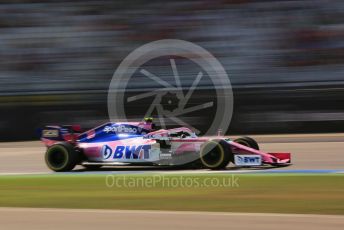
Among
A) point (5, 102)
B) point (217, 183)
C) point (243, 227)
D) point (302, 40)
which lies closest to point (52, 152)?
point (217, 183)

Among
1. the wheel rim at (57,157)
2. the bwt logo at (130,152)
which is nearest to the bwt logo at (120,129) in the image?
the bwt logo at (130,152)

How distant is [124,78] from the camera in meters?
16.8

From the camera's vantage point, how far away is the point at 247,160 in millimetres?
8617

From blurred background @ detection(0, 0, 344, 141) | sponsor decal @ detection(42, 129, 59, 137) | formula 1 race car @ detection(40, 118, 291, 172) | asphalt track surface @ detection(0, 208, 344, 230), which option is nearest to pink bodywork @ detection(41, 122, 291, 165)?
formula 1 race car @ detection(40, 118, 291, 172)

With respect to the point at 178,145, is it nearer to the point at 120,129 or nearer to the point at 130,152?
the point at 130,152

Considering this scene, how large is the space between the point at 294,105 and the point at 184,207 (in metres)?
9.24

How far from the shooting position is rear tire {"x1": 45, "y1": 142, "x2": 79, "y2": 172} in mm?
9305

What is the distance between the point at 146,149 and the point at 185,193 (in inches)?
96.1

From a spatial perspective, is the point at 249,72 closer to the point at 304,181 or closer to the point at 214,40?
the point at 214,40

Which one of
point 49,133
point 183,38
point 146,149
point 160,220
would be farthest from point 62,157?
point 183,38

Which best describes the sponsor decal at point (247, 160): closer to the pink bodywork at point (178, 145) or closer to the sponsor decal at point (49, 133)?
the pink bodywork at point (178, 145)

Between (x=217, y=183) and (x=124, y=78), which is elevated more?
(x=124, y=78)

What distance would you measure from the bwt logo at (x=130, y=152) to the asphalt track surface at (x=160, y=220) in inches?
146

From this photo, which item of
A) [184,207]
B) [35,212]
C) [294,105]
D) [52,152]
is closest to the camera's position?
[35,212]
